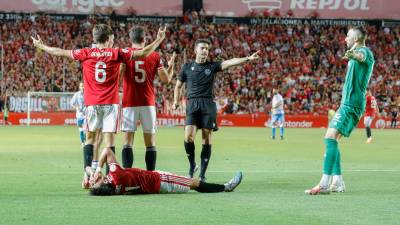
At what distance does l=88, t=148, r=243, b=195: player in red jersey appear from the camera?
11.7 meters

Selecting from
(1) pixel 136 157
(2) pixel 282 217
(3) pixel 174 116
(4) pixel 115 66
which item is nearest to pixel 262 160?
(1) pixel 136 157

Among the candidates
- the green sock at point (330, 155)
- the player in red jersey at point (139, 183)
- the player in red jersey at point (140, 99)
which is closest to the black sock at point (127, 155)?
the player in red jersey at point (140, 99)

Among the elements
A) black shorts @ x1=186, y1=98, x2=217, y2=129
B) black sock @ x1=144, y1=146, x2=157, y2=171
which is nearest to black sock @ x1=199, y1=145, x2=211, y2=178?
black shorts @ x1=186, y1=98, x2=217, y2=129

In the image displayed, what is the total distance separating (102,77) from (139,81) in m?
0.93

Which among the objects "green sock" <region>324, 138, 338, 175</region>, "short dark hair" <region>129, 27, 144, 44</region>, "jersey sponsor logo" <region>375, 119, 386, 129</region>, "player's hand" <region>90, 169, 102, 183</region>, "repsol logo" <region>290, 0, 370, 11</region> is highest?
"repsol logo" <region>290, 0, 370, 11</region>

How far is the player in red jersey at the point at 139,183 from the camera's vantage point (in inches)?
460

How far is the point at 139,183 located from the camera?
11.9 meters

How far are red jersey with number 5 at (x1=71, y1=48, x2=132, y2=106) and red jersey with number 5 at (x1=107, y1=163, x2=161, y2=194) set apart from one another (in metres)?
1.58

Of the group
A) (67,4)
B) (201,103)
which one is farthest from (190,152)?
(67,4)

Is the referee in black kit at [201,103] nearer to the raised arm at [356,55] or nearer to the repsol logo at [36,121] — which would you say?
the raised arm at [356,55]

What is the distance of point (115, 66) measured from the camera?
42.4ft

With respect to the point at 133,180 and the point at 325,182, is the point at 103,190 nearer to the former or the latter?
the point at 133,180

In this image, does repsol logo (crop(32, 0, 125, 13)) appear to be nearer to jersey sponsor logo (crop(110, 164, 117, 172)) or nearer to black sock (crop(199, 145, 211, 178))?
black sock (crop(199, 145, 211, 178))

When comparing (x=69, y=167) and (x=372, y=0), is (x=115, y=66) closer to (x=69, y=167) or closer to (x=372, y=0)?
(x=69, y=167)
